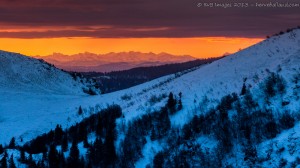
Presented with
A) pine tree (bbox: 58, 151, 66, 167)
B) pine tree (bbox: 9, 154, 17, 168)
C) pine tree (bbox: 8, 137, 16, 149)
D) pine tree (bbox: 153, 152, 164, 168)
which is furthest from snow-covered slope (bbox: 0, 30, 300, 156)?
pine tree (bbox: 9, 154, 17, 168)

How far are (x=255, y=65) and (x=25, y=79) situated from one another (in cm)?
7321

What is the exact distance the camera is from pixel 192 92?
47.5 m

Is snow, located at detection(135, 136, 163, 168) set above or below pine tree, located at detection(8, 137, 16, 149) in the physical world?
above

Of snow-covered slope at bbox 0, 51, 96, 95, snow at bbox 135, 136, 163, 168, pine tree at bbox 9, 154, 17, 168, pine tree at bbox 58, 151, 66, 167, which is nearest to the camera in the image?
snow at bbox 135, 136, 163, 168

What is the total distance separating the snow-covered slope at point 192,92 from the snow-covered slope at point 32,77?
80.2ft

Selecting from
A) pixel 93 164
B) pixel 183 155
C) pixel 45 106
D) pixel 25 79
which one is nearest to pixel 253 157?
pixel 183 155

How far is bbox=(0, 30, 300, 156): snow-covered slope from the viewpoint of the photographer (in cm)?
4219

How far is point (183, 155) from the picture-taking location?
106 ft

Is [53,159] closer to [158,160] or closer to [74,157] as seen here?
[74,157]

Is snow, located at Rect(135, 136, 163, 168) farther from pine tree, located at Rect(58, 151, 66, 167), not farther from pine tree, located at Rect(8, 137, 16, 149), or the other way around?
pine tree, located at Rect(8, 137, 16, 149)

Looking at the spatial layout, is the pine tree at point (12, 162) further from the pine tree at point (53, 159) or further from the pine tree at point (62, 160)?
the pine tree at point (62, 160)

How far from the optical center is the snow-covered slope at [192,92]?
138 ft

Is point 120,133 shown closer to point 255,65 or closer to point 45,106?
point 255,65

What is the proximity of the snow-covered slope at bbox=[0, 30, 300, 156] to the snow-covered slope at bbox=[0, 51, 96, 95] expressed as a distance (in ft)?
80.2
